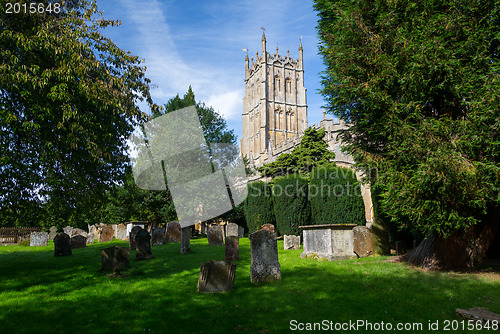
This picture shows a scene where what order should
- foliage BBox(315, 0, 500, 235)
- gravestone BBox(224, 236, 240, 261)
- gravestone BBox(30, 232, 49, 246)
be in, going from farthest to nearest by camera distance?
gravestone BBox(30, 232, 49, 246) → gravestone BBox(224, 236, 240, 261) → foliage BBox(315, 0, 500, 235)

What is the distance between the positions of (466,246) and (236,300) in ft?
20.3

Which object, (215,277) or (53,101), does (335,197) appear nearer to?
(215,277)

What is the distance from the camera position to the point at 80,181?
8.49m

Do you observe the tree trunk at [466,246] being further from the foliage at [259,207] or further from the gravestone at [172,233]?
the foliage at [259,207]

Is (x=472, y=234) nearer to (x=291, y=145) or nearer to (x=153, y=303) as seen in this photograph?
(x=153, y=303)

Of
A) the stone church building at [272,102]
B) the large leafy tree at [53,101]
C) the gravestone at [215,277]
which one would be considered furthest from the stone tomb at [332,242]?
the stone church building at [272,102]

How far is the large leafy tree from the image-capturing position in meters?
7.13

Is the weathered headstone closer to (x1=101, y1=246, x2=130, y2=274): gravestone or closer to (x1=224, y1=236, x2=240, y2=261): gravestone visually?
(x1=101, y1=246, x2=130, y2=274): gravestone

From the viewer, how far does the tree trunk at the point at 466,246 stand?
26.2ft

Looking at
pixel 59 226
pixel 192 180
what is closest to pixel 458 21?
pixel 192 180

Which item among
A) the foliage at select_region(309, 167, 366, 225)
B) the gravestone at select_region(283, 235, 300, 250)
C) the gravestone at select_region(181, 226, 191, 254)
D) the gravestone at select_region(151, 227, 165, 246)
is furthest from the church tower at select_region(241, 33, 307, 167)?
the gravestone at select_region(181, 226, 191, 254)

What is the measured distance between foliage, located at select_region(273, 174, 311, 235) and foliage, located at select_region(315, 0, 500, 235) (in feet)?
34.8

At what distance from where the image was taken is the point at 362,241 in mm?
11461

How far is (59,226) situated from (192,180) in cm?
1658
